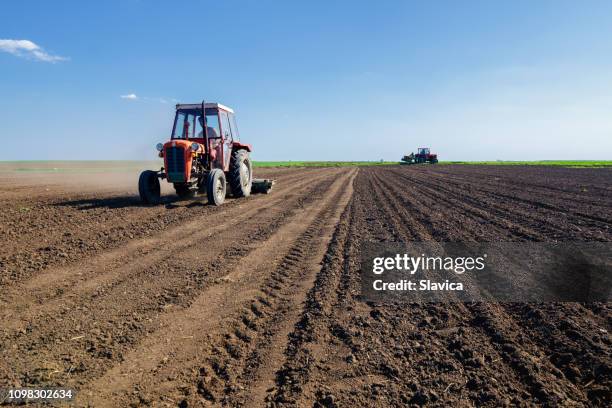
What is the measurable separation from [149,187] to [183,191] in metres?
1.19

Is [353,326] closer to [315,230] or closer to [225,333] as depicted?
[225,333]

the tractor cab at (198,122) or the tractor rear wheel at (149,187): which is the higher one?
the tractor cab at (198,122)

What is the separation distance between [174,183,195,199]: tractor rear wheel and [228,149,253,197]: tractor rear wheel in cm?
125

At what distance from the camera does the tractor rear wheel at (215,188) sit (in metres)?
9.61

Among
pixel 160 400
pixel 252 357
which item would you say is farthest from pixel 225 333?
pixel 160 400

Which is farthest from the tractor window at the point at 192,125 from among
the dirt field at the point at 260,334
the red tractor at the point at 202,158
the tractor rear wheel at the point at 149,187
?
the dirt field at the point at 260,334

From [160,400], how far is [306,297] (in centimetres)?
180

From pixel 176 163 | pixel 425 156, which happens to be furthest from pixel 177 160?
pixel 425 156

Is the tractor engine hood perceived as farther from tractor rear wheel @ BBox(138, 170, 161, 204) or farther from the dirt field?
the dirt field

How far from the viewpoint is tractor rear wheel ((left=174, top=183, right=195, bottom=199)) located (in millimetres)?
10773

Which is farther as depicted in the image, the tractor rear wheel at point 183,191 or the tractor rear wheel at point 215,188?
the tractor rear wheel at point 183,191

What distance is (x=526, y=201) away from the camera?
36.4 ft

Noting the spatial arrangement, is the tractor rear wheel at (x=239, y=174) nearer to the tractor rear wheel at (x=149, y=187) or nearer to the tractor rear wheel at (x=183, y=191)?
the tractor rear wheel at (x=183, y=191)

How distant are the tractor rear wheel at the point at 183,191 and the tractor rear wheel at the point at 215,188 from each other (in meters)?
1.01
